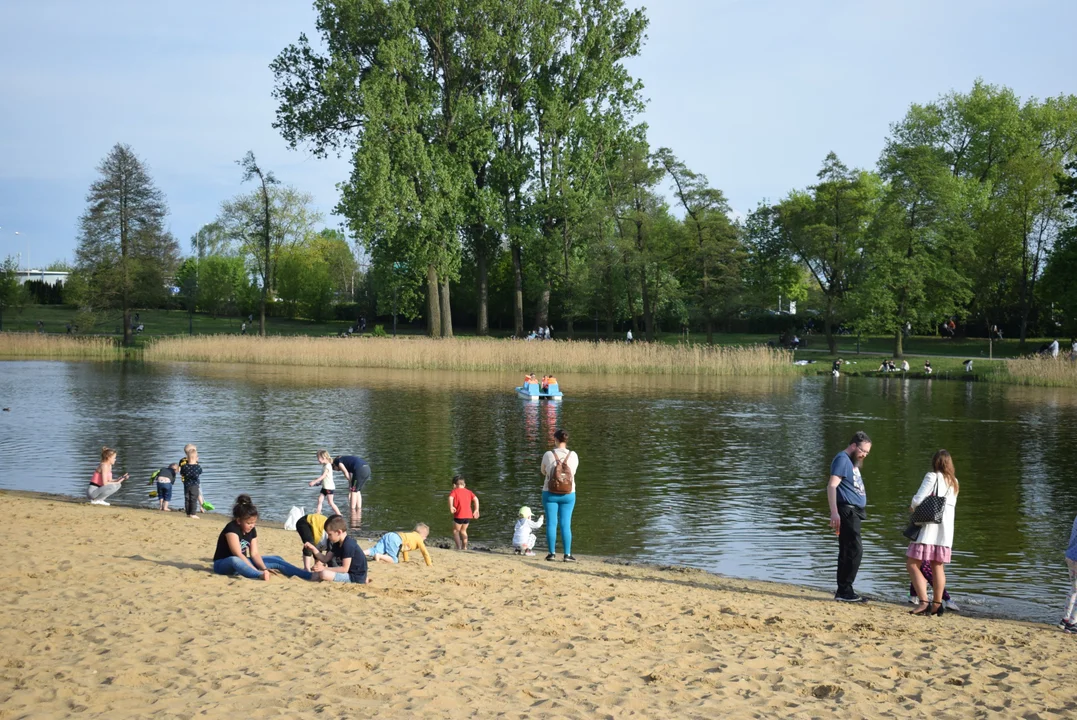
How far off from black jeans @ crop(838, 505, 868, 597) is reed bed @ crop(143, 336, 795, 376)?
41.7m

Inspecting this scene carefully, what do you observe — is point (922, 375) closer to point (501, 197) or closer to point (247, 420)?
point (501, 197)

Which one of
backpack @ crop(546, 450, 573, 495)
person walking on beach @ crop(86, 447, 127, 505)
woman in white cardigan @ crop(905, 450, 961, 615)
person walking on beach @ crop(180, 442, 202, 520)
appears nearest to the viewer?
woman in white cardigan @ crop(905, 450, 961, 615)

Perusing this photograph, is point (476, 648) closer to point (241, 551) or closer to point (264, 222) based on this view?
point (241, 551)

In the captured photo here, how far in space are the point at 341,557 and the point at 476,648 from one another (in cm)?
322

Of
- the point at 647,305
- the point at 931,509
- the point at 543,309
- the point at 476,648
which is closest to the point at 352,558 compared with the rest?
the point at 476,648

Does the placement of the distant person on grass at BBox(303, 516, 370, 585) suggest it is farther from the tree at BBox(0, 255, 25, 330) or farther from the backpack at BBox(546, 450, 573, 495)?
the tree at BBox(0, 255, 25, 330)

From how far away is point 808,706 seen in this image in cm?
815

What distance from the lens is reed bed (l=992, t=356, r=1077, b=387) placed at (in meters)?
48.9

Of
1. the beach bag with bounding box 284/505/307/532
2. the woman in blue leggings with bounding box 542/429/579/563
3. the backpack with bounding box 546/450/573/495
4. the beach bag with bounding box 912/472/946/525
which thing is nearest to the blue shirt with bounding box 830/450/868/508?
the beach bag with bounding box 912/472/946/525

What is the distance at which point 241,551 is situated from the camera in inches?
481

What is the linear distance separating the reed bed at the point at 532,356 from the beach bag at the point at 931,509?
1683 inches

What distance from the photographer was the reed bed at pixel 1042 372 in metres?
48.9

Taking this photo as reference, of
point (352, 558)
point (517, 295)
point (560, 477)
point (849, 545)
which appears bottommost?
point (352, 558)

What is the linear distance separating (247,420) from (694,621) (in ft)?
75.8
